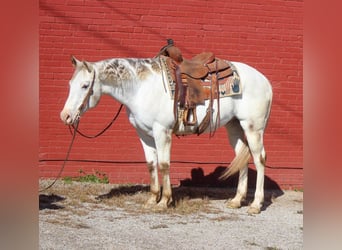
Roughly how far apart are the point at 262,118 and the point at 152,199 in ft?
5.08

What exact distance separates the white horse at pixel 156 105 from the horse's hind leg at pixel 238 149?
0.04ft

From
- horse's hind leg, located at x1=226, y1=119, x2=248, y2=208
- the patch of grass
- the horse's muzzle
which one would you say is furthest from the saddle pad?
the patch of grass

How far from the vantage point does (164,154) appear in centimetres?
507

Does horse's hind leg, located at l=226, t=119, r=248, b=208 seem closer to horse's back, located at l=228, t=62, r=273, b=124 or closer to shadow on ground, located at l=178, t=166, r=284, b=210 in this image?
horse's back, located at l=228, t=62, r=273, b=124

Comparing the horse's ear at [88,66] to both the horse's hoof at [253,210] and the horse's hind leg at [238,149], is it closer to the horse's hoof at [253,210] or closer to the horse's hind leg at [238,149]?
the horse's hind leg at [238,149]

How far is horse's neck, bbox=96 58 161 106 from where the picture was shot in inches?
196

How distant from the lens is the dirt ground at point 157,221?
13.1 feet

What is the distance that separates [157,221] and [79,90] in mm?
1539

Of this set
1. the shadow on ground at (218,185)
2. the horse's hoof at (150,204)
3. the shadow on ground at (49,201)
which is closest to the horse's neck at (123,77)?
the horse's hoof at (150,204)

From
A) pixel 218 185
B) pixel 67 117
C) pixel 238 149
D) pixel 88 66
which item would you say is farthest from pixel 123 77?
pixel 218 185

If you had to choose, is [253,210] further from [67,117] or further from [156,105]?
[67,117]

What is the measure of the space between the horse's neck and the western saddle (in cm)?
25
